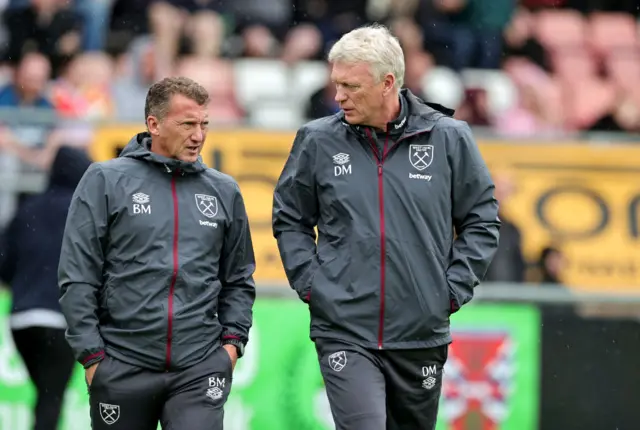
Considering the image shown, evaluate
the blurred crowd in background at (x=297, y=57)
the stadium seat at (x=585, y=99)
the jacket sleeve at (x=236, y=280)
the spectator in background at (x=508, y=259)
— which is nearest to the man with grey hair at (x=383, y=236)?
the jacket sleeve at (x=236, y=280)

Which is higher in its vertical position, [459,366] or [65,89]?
[65,89]

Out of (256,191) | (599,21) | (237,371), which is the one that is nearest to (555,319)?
(237,371)

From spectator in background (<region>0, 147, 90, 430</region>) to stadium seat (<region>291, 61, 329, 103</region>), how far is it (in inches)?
225

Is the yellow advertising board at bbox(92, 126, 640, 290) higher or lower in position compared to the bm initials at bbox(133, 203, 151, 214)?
lower

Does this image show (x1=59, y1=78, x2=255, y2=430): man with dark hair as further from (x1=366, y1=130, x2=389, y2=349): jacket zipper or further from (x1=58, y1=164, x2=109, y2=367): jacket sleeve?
(x1=366, y1=130, x2=389, y2=349): jacket zipper

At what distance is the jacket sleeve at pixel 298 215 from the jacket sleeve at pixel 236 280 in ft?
0.68

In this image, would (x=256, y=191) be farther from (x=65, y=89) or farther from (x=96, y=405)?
(x=96, y=405)

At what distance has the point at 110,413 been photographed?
577cm

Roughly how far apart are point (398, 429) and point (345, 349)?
1.64ft

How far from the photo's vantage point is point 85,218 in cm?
581

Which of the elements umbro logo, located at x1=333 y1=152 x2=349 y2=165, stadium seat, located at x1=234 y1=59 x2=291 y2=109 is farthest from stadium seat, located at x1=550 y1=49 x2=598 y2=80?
umbro logo, located at x1=333 y1=152 x2=349 y2=165

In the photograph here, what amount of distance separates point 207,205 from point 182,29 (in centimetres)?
856

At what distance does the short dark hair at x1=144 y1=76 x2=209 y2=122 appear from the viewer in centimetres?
592

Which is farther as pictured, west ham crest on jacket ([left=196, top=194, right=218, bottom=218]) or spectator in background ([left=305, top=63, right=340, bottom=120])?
spectator in background ([left=305, top=63, right=340, bottom=120])
